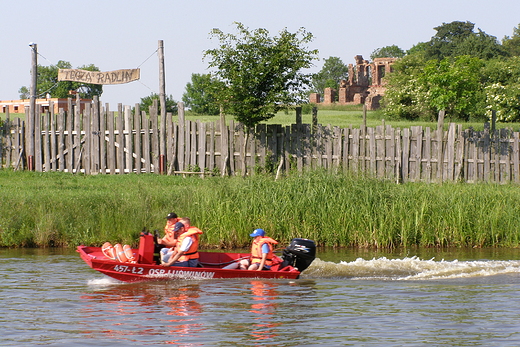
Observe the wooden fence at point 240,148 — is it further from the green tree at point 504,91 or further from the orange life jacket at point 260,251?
the green tree at point 504,91

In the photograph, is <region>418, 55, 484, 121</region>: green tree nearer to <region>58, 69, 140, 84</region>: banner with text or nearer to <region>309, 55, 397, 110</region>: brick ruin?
<region>58, 69, 140, 84</region>: banner with text

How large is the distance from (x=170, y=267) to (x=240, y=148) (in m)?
10.6

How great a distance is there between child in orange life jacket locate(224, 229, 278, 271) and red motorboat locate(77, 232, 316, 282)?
0.14 metres

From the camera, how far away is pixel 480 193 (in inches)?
693

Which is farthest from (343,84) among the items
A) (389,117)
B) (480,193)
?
(480,193)

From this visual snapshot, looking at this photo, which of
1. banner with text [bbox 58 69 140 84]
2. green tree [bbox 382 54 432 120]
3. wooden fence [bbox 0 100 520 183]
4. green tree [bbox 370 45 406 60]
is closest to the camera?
wooden fence [bbox 0 100 520 183]

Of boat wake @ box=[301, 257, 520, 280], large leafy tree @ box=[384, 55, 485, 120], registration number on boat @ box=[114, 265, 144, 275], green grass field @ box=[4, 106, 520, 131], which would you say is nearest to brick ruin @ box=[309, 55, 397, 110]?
green grass field @ box=[4, 106, 520, 131]

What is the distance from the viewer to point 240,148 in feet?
78.0

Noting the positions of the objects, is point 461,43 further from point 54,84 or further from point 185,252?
point 185,252

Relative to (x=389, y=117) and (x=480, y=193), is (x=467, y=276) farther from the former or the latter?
(x=389, y=117)

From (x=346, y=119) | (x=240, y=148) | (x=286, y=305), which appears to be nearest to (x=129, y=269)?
(x=286, y=305)

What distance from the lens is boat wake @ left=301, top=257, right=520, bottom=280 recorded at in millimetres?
13539

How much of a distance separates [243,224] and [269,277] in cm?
282

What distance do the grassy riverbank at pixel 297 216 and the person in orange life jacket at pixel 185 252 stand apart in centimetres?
248
